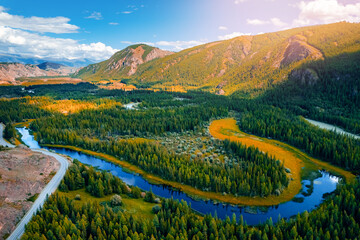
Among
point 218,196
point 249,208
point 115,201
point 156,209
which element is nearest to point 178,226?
point 156,209

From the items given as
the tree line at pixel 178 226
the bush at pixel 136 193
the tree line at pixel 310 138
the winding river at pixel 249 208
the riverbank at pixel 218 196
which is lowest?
the winding river at pixel 249 208

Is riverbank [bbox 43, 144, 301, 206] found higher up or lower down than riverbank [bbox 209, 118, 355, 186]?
lower down

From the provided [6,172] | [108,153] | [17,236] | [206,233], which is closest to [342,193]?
[206,233]

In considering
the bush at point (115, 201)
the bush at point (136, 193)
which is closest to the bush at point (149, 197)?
the bush at point (136, 193)

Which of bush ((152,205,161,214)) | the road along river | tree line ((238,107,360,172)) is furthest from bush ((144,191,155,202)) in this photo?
tree line ((238,107,360,172))

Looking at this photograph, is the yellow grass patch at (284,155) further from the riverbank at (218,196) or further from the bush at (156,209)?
the bush at (156,209)

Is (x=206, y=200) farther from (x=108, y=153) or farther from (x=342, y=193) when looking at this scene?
(x=108, y=153)

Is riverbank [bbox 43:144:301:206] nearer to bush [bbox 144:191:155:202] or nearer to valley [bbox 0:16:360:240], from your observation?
valley [bbox 0:16:360:240]

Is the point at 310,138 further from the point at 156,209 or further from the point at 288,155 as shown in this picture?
the point at 156,209
